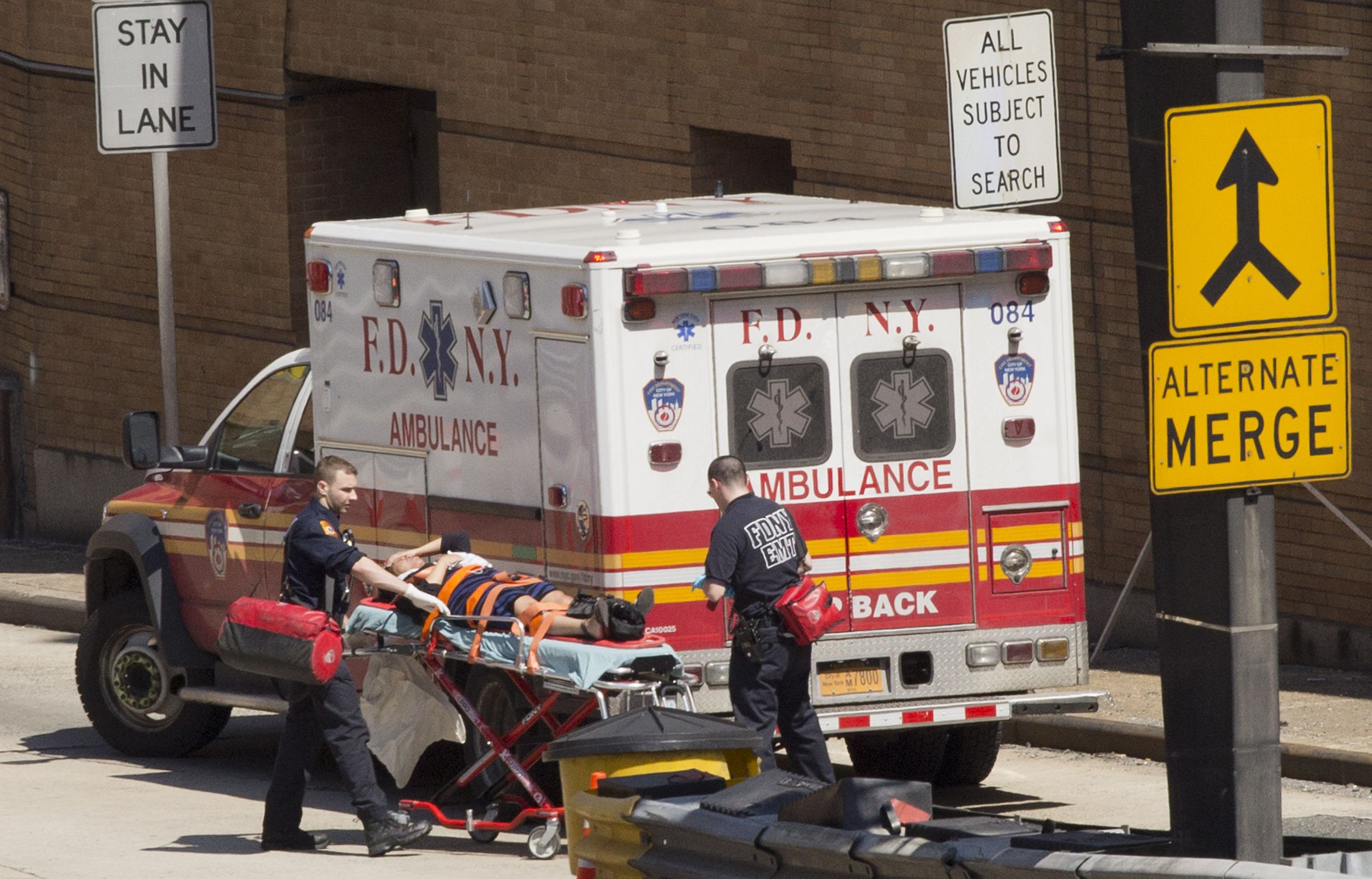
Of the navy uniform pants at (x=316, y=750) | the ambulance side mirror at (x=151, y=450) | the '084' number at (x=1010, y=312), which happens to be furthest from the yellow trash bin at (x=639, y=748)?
the ambulance side mirror at (x=151, y=450)

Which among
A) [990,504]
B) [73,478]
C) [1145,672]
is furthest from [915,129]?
[73,478]

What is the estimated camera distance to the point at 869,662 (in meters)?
10.6

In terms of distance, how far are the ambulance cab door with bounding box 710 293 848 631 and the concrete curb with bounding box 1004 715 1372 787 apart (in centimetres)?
146

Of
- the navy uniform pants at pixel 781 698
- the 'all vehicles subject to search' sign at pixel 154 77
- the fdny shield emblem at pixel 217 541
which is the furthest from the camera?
the 'all vehicles subject to search' sign at pixel 154 77

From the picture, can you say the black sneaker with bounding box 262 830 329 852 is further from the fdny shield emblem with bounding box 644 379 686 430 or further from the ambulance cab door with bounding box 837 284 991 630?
the ambulance cab door with bounding box 837 284 991 630

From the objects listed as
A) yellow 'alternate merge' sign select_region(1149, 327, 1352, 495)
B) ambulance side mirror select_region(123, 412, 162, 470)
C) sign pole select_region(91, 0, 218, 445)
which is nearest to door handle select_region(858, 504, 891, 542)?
ambulance side mirror select_region(123, 412, 162, 470)

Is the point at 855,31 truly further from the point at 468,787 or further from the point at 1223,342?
the point at 1223,342

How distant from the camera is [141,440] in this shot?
12344 mm

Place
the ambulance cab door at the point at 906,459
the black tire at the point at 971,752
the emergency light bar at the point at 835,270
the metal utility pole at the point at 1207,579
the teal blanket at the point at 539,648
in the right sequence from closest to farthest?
the metal utility pole at the point at 1207,579
the teal blanket at the point at 539,648
the emergency light bar at the point at 835,270
the ambulance cab door at the point at 906,459
the black tire at the point at 971,752

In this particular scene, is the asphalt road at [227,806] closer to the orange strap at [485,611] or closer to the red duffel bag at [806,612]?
the orange strap at [485,611]

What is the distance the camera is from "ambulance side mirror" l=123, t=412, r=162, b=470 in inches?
484

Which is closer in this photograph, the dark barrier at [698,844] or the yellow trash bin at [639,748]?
the dark barrier at [698,844]

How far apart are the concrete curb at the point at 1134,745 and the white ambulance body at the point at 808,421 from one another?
3.02 feet

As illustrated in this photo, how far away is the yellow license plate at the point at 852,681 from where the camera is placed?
417 inches
